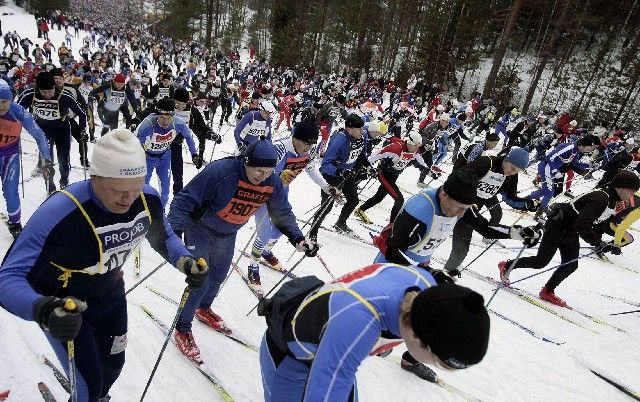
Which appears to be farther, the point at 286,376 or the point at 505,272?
the point at 505,272

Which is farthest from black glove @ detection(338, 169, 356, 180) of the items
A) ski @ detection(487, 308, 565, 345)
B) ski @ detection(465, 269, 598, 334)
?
ski @ detection(487, 308, 565, 345)

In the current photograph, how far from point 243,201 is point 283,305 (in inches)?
62.2

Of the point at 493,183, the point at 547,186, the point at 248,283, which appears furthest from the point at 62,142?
the point at 547,186

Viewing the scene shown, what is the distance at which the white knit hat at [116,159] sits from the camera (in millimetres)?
1955

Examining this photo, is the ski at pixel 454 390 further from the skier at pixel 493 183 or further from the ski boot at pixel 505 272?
the ski boot at pixel 505 272

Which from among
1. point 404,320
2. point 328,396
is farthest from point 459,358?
point 328,396

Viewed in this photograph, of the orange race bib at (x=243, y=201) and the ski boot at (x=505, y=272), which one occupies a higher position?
the orange race bib at (x=243, y=201)

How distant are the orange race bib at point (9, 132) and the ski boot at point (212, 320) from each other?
306 centimetres

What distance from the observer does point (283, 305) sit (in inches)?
76.8

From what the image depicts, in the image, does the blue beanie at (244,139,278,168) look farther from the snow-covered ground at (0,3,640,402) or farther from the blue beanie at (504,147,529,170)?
the blue beanie at (504,147,529,170)

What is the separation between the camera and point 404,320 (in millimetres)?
1492

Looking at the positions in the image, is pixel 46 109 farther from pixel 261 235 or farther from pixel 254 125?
pixel 261 235

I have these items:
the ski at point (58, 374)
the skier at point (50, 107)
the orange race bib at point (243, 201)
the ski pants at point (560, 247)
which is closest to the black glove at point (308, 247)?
the orange race bib at point (243, 201)

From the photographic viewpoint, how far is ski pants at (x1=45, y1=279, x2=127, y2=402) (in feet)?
6.99
